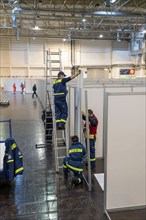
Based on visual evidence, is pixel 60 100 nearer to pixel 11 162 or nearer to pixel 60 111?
pixel 60 111

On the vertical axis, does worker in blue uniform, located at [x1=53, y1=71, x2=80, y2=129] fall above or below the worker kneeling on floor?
above

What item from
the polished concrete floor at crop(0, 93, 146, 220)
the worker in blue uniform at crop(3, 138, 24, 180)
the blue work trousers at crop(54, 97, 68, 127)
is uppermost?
the blue work trousers at crop(54, 97, 68, 127)

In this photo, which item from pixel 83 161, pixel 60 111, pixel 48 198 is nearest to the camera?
pixel 48 198

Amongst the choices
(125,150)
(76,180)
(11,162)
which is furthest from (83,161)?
(125,150)

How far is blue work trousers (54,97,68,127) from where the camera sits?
5094mm

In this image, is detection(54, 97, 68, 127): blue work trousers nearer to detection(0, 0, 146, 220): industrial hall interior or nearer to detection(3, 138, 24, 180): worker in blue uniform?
detection(0, 0, 146, 220): industrial hall interior

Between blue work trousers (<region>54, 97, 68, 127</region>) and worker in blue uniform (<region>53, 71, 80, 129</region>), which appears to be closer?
worker in blue uniform (<region>53, 71, 80, 129</region>)

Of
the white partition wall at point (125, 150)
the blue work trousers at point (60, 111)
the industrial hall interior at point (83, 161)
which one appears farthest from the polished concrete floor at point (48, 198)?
the blue work trousers at point (60, 111)

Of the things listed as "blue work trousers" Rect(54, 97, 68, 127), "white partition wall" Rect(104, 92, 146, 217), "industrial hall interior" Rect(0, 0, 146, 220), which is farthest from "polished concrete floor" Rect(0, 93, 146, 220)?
"blue work trousers" Rect(54, 97, 68, 127)

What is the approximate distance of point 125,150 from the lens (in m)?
3.07

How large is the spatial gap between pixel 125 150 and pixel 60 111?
2514mm

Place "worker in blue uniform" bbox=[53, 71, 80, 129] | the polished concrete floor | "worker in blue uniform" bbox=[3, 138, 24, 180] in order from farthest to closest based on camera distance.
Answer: "worker in blue uniform" bbox=[53, 71, 80, 129] < "worker in blue uniform" bbox=[3, 138, 24, 180] < the polished concrete floor

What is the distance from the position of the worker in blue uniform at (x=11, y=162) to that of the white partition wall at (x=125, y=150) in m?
1.74

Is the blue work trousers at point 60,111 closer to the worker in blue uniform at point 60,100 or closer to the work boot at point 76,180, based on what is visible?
the worker in blue uniform at point 60,100
